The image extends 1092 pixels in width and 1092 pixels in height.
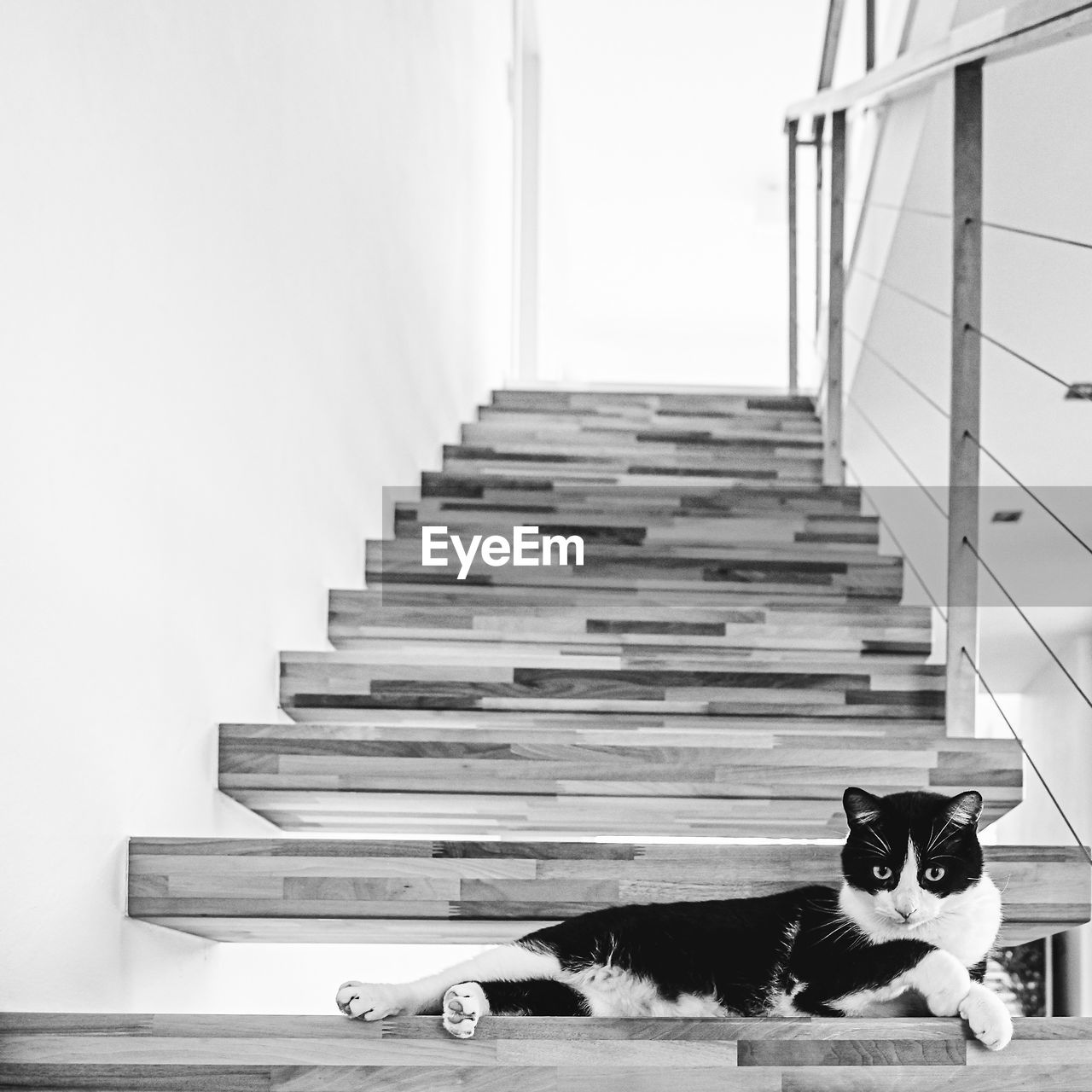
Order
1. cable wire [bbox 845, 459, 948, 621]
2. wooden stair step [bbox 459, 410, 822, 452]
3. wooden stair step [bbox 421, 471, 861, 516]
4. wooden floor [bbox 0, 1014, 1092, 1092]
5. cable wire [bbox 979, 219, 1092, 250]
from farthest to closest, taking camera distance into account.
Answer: wooden stair step [bbox 459, 410, 822, 452] < wooden stair step [bbox 421, 471, 861, 516] < cable wire [bbox 845, 459, 948, 621] < cable wire [bbox 979, 219, 1092, 250] < wooden floor [bbox 0, 1014, 1092, 1092]

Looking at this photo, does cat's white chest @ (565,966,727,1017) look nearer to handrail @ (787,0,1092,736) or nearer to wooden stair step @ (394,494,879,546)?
handrail @ (787,0,1092,736)

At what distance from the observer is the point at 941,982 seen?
1027 mm

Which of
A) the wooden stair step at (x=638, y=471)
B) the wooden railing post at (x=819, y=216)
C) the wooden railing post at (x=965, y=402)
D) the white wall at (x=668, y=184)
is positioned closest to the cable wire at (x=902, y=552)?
the wooden railing post at (x=965, y=402)

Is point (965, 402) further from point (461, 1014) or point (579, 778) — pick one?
point (461, 1014)

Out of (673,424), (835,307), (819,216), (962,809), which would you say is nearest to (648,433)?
(673,424)

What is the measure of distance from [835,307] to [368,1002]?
7.96 ft

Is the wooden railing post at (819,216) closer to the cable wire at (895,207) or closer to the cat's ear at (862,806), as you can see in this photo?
the cable wire at (895,207)

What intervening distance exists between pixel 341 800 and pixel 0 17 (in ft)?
3.21

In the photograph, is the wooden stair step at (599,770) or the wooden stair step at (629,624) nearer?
the wooden stair step at (599,770)

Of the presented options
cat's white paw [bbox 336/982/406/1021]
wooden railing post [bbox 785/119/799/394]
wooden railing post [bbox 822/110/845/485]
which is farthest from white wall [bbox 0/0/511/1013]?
wooden railing post [bbox 785/119/799/394]

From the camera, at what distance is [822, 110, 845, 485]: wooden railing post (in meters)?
3.05

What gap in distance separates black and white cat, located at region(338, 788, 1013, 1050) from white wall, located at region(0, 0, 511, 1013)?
38 cm

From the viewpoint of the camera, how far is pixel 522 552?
2.63m

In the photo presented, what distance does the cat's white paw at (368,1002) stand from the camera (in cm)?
98
